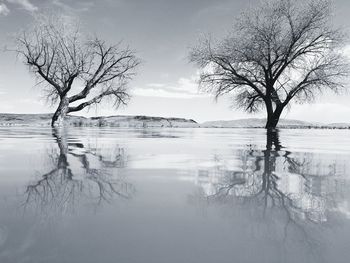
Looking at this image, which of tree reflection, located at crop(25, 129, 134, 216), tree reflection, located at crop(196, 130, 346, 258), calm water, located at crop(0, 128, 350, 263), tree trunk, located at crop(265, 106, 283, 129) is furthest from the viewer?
tree trunk, located at crop(265, 106, 283, 129)

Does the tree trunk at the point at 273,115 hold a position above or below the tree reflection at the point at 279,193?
A: above

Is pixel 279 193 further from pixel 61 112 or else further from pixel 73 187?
pixel 61 112

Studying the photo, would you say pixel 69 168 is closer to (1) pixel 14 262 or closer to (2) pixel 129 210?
(2) pixel 129 210

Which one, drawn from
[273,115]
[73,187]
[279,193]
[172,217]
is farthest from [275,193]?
[273,115]

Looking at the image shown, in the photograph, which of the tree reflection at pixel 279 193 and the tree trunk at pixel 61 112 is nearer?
the tree reflection at pixel 279 193

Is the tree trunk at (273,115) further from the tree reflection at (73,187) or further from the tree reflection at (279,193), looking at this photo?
the tree reflection at (73,187)

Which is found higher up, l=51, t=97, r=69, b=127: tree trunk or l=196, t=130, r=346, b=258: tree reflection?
l=51, t=97, r=69, b=127: tree trunk

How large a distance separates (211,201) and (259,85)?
19247 mm

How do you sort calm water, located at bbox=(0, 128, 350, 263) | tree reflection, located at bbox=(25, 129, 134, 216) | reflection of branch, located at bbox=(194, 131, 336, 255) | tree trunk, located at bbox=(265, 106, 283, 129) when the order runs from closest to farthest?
calm water, located at bbox=(0, 128, 350, 263)
reflection of branch, located at bbox=(194, 131, 336, 255)
tree reflection, located at bbox=(25, 129, 134, 216)
tree trunk, located at bbox=(265, 106, 283, 129)

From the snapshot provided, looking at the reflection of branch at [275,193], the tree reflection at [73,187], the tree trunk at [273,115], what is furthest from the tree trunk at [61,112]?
the reflection of branch at [275,193]

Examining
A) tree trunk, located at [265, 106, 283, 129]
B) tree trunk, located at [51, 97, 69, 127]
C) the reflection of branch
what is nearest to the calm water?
the reflection of branch

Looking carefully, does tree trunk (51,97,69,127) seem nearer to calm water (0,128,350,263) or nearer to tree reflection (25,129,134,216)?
tree reflection (25,129,134,216)

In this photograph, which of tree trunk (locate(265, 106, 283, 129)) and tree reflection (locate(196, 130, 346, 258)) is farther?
tree trunk (locate(265, 106, 283, 129))

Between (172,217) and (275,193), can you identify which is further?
(275,193)
